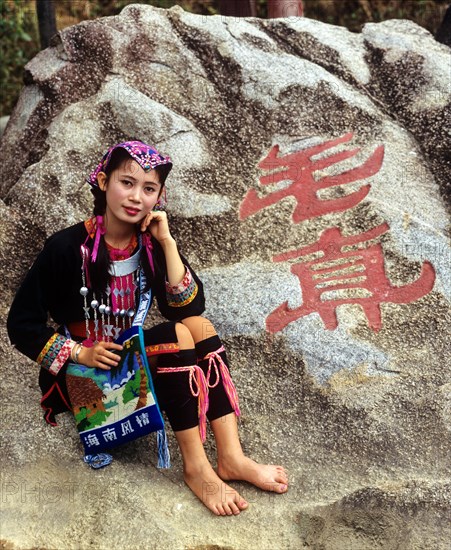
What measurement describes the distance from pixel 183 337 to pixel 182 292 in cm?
17

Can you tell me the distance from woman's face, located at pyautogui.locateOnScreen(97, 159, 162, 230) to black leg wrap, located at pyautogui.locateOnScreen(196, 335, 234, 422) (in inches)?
19.0

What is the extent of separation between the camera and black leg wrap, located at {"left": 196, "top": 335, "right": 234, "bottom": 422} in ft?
9.05

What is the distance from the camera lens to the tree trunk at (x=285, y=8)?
4.85 metres

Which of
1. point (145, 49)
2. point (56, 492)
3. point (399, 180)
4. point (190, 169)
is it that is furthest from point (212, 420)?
point (145, 49)

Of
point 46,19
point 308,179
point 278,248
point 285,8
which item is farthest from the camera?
point 46,19

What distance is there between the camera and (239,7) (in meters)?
5.32

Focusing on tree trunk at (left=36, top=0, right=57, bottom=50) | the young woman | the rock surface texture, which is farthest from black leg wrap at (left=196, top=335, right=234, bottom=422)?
tree trunk at (left=36, top=0, right=57, bottom=50)

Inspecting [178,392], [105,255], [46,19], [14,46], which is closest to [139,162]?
[105,255]

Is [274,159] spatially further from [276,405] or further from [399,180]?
[276,405]

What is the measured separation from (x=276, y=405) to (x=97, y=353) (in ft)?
2.59

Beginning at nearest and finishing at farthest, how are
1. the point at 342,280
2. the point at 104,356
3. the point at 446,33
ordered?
the point at 104,356, the point at 342,280, the point at 446,33

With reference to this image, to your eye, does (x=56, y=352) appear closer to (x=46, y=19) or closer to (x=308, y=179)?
(x=308, y=179)

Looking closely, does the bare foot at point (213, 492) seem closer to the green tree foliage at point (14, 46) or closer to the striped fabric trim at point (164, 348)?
the striped fabric trim at point (164, 348)

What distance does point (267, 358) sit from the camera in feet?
10.5
